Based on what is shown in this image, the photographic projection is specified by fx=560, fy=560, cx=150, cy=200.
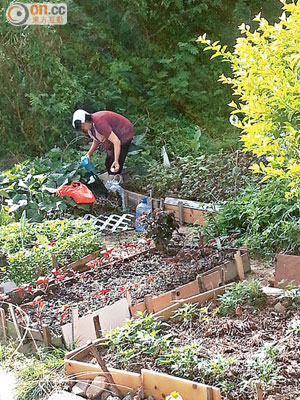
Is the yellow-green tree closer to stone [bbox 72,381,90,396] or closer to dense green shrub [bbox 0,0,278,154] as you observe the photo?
stone [bbox 72,381,90,396]

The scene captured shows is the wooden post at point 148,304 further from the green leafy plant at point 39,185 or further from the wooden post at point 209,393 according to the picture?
the green leafy plant at point 39,185

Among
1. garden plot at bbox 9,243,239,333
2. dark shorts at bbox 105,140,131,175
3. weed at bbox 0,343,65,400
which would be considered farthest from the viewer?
dark shorts at bbox 105,140,131,175

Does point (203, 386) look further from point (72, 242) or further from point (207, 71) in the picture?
point (207, 71)

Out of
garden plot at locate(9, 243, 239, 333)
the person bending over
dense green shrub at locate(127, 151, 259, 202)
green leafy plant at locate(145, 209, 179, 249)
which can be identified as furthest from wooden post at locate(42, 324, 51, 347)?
the person bending over

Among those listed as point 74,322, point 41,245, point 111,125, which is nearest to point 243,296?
point 74,322

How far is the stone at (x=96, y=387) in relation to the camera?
3090mm

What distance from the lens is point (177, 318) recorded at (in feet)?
12.2

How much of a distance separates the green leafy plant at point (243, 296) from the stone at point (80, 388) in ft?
3.61

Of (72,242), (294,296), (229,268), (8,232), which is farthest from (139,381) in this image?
(8,232)

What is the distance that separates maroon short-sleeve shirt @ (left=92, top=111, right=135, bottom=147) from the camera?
7.48 meters

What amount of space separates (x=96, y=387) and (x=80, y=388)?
4.8 inches

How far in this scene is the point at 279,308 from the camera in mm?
3734

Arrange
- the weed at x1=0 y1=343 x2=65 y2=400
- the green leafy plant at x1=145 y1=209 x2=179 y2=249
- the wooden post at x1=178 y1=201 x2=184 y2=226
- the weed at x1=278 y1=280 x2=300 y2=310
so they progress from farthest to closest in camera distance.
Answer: the wooden post at x1=178 y1=201 x2=184 y2=226, the green leafy plant at x1=145 y1=209 x2=179 y2=249, the weed at x1=278 y1=280 x2=300 y2=310, the weed at x1=0 y1=343 x2=65 y2=400

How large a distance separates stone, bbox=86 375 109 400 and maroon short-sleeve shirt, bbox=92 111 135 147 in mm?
4751
